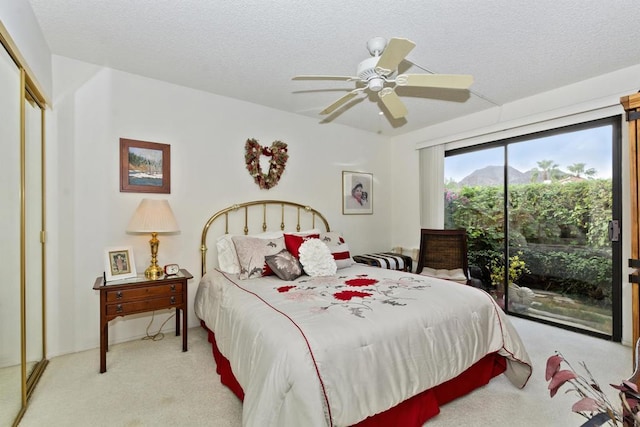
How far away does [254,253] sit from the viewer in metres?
3.00

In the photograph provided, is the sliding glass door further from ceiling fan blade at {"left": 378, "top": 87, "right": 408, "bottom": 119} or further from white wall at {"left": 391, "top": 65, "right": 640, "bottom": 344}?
ceiling fan blade at {"left": 378, "top": 87, "right": 408, "bottom": 119}

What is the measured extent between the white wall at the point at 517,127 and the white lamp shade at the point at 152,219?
3.45 m

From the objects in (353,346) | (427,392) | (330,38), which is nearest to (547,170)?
(330,38)

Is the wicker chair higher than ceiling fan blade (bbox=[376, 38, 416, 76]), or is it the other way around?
ceiling fan blade (bbox=[376, 38, 416, 76])

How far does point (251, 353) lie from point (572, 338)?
10.9 feet

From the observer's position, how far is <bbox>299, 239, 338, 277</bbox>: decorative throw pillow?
2961mm

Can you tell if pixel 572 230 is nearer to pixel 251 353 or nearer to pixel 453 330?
pixel 453 330

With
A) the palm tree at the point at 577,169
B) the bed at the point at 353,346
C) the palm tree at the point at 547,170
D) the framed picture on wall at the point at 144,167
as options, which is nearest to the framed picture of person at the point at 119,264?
the framed picture on wall at the point at 144,167

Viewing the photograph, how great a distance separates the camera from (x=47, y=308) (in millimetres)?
2633

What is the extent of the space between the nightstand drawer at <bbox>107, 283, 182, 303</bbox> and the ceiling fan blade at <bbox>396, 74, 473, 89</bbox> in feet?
8.20

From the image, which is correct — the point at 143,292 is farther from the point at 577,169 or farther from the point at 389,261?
the point at 577,169

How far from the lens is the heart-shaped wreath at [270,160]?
12.1 ft

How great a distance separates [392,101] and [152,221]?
7.44ft

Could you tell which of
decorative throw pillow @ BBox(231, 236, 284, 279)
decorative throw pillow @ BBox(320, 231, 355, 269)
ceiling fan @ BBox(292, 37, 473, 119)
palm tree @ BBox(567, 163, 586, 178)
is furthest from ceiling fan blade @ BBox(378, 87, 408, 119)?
palm tree @ BBox(567, 163, 586, 178)
